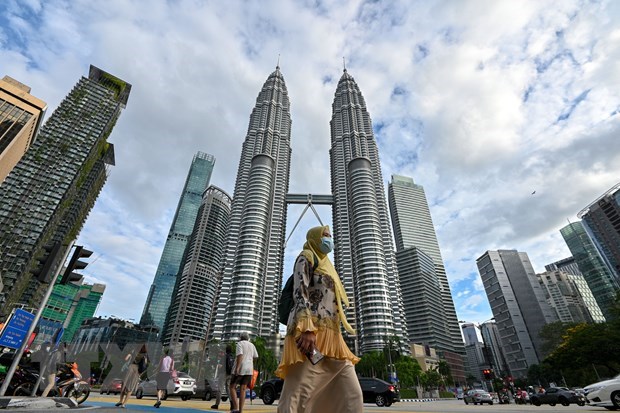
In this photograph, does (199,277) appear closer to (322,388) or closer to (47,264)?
(47,264)

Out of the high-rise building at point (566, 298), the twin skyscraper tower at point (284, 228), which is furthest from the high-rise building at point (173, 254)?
the high-rise building at point (566, 298)

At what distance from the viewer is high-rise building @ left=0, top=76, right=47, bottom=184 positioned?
205 ft

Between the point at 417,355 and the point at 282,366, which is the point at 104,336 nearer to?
the point at 417,355

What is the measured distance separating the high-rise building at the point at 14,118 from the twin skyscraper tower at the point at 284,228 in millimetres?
62296

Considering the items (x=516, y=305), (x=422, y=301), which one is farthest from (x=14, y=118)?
(x=516, y=305)

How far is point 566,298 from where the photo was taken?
11212cm

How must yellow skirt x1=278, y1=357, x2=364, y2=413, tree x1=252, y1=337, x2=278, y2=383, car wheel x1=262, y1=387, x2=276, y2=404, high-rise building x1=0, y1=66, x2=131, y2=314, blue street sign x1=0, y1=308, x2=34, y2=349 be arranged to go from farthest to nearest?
high-rise building x1=0, y1=66, x2=131, y2=314, tree x1=252, y1=337, x2=278, y2=383, car wheel x1=262, y1=387, x2=276, y2=404, blue street sign x1=0, y1=308, x2=34, y2=349, yellow skirt x1=278, y1=357, x2=364, y2=413

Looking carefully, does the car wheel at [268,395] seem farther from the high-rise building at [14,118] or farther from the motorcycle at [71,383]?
the high-rise building at [14,118]

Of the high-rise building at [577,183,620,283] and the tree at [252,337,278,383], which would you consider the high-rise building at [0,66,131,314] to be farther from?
the high-rise building at [577,183,620,283]

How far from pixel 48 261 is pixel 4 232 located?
9690 centimetres

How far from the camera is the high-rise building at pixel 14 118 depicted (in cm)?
6238

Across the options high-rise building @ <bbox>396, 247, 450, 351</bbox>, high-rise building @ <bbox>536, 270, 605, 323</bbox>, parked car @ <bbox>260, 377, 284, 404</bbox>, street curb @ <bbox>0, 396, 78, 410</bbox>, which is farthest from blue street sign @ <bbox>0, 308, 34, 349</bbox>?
high-rise building @ <bbox>536, 270, 605, 323</bbox>

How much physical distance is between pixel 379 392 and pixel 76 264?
40.9 ft

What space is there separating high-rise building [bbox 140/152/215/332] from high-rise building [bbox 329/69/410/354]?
93.5 metres
